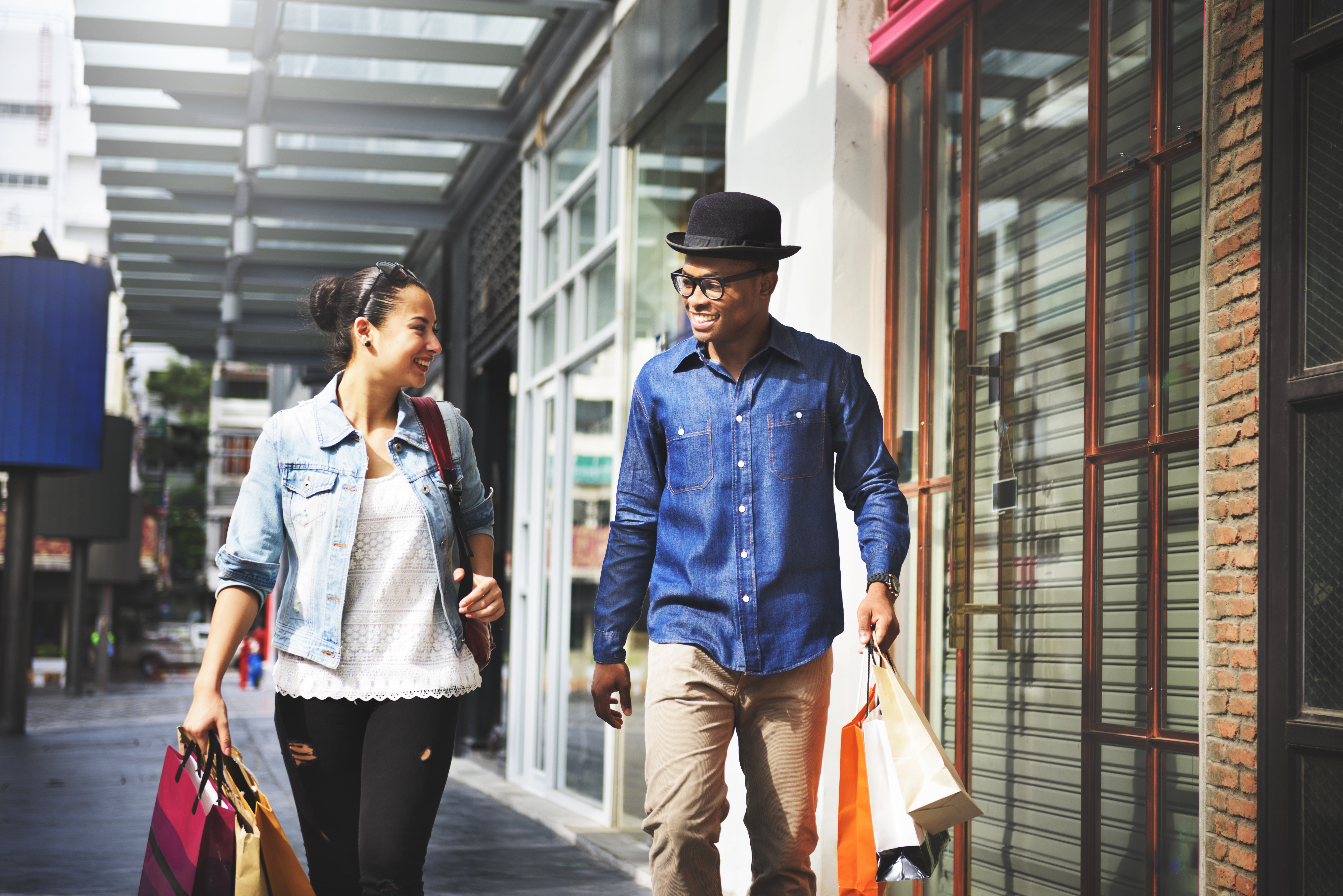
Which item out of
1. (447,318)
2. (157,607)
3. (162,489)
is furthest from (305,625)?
(162,489)

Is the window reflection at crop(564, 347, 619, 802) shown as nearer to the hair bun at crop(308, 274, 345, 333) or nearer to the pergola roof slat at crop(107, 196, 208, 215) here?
the hair bun at crop(308, 274, 345, 333)

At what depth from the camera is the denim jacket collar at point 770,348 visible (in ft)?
10.7

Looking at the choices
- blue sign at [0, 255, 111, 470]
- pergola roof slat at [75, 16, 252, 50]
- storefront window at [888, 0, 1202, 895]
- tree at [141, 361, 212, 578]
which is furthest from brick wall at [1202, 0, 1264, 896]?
tree at [141, 361, 212, 578]

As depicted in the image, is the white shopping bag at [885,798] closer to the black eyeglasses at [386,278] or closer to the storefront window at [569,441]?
the black eyeglasses at [386,278]

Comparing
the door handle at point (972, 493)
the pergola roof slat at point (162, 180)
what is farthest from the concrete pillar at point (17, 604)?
the door handle at point (972, 493)

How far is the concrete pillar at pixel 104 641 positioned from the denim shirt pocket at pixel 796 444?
28.4 meters

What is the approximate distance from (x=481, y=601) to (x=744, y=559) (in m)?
0.59

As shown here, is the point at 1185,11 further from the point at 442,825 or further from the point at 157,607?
the point at 157,607

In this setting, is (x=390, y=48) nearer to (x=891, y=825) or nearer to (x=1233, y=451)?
(x=1233, y=451)

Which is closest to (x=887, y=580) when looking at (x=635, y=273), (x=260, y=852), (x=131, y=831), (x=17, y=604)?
(x=260, y=852)

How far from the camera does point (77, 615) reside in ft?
84.1

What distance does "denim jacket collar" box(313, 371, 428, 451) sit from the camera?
10.4 feet

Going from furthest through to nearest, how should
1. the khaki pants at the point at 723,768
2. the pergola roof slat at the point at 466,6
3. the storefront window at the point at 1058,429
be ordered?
the pergola roof slat at the point at 466,6 → the storefront window at the point at 1058,429 → the khaki pants at the point at 723,768

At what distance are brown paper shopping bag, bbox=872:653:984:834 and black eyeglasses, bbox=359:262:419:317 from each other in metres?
1.42
